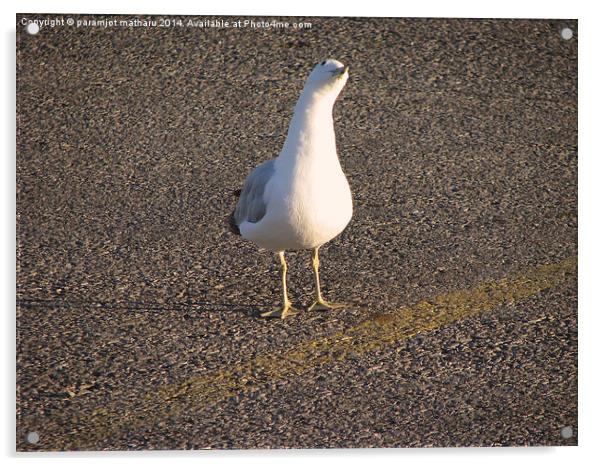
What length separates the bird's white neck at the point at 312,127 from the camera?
518 centimetres

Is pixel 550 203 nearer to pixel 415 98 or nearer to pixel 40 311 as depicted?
pixel 415 98

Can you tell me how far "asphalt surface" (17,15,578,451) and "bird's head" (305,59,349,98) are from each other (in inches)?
10.2

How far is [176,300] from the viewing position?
5.69 metres

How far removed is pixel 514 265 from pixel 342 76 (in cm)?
135

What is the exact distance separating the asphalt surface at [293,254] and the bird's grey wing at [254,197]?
406mm

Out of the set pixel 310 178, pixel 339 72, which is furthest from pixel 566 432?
pixel 339 72

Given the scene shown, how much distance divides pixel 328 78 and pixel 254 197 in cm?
65

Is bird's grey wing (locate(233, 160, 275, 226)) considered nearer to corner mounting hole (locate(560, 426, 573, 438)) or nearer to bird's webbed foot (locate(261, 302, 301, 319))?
bird's webbed foot (locate(261, 302, 301, 319))

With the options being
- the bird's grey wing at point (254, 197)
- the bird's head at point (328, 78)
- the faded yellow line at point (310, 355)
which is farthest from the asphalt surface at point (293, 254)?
the bird's grey wing at point (254, 197)

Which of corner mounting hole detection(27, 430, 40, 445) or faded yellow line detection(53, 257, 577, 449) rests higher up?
faded yellow line detection(53, 257, 577, 449)

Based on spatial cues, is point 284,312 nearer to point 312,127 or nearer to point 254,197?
point 254,197

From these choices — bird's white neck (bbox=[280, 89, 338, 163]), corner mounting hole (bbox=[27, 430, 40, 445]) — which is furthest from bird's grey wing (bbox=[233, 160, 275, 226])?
corner mounting hole (bbox=[27, 430, 40, 445])

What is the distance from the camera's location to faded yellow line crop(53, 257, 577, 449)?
493 centimetres

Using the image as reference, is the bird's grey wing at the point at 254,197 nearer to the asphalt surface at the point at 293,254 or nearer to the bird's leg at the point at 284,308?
the bird's leg at the point at 284,308
